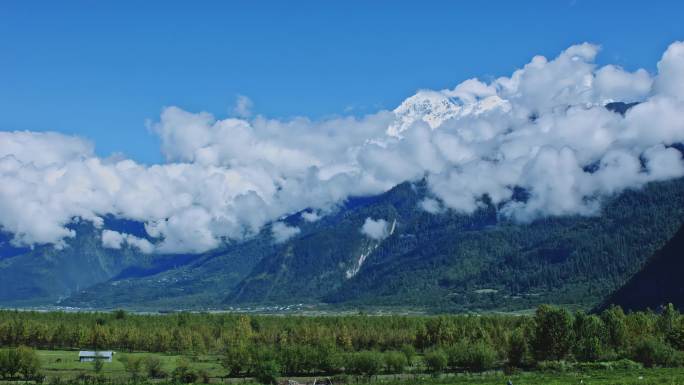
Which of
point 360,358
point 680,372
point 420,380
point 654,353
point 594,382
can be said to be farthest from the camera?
point 360,358

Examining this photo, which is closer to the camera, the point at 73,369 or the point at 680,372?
the point at 680,372

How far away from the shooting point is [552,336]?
586 feet

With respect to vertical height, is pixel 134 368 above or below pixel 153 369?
above

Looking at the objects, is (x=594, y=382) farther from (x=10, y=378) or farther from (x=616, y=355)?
(x=10, y=378)

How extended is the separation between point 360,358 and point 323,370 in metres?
11.2

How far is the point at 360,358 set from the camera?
172 meters

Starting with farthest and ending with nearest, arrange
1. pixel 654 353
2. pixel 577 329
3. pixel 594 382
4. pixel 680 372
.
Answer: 1. pixel 577 329
2. pixel 654 353
3. pixel 680 372
4. pixel 594 382

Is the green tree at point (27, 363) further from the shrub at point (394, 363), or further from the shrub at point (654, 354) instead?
the shrub at point (654, 354)

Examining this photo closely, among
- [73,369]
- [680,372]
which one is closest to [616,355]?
[680,372]

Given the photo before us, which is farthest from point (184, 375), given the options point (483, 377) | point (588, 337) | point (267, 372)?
point (588, 337)

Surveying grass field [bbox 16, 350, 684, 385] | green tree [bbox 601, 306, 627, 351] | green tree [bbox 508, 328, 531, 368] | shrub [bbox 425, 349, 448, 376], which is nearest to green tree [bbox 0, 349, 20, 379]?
grass field [bbox 16, 350, 684, 385]

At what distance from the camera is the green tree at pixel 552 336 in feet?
585

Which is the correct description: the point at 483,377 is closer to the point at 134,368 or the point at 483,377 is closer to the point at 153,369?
the point at 153,369

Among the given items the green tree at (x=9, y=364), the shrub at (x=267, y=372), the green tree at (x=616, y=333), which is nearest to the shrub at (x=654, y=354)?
the green tree at (x=616, y=333)
